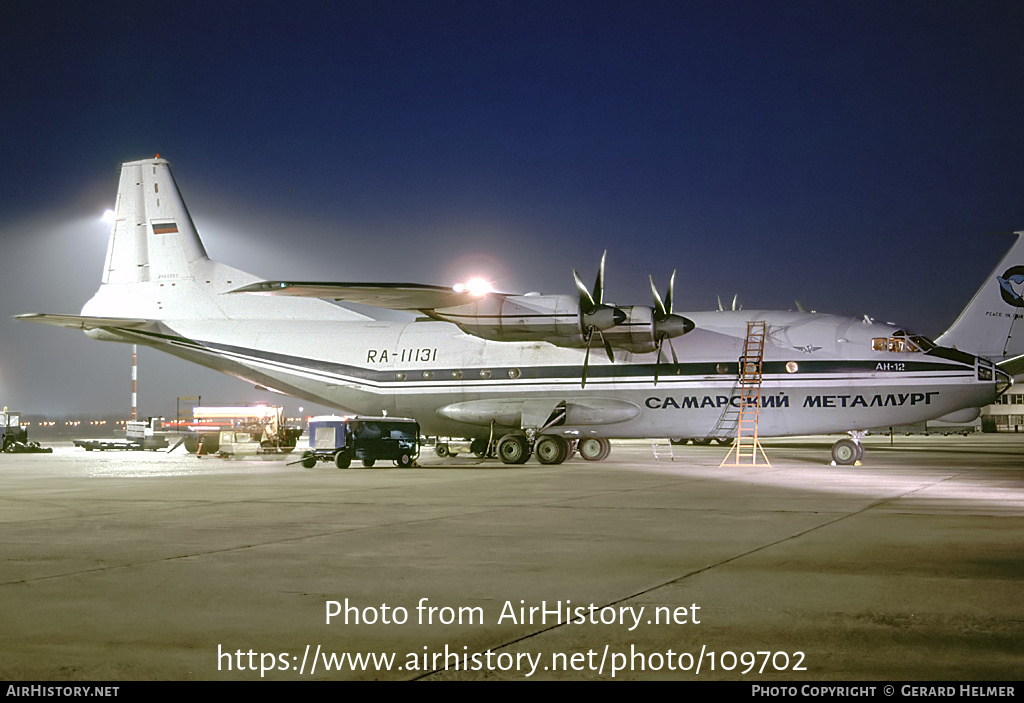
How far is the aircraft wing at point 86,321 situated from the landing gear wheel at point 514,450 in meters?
13.6

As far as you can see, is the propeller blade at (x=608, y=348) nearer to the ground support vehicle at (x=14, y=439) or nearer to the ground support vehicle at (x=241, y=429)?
the ground support vehicle at (x=241, y=429)

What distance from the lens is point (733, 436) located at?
26594mm

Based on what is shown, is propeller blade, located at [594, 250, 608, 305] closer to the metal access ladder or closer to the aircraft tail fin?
the metal access ladder

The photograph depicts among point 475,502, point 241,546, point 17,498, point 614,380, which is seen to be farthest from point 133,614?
point 614,380

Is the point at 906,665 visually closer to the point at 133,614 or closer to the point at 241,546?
the point at 133,614

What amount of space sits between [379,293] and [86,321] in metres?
12.1

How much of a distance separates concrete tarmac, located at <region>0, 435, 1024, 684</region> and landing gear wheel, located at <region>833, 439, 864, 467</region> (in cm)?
1075

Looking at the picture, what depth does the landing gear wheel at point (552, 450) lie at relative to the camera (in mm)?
27609

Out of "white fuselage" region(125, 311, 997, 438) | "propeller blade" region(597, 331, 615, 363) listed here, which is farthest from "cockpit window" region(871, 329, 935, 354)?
"propeller blade" region(597, 331, 615, 363)

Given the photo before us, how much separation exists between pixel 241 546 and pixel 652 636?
5718mm

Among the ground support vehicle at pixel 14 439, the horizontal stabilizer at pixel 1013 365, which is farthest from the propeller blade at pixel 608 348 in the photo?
the ground support vehicle at pixel 14 439

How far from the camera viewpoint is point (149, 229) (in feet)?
108

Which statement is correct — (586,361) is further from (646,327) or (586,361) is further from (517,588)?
(517,588)

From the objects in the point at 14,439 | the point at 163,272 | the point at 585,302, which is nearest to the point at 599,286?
the point at 585,302
